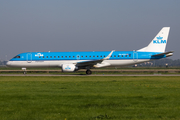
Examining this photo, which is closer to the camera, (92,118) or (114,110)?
(92,118)

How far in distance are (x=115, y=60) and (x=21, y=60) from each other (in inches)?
581

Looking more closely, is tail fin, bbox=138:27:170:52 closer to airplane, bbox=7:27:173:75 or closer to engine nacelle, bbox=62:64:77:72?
airplane, bbox=7:27:173:75

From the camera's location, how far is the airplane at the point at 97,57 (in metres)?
36.7

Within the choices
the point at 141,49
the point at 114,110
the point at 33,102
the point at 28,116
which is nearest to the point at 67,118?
the point at 28,116

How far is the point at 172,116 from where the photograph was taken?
29.4ft

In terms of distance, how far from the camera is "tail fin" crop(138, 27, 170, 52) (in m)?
37.9

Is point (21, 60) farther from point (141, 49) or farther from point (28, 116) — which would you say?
point (28, 116)

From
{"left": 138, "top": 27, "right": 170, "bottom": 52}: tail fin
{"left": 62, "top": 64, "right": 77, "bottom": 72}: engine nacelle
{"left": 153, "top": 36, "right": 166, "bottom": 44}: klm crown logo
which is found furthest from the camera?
{"left": 153, "top": 36, "right": 166, "bottom": 44}: klm crown logo

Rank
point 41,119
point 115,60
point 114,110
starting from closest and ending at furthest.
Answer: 1. point 41,119
2. point 114,110
3. point 115,60

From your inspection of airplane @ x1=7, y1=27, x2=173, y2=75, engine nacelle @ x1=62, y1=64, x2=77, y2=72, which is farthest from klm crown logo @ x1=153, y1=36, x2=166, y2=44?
engine nacelle @ x1=62, y1=64, x2=77, y2=72

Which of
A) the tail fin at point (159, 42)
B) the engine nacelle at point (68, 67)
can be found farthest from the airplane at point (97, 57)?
the engine nacelle at point (68, 67)

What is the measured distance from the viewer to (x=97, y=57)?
3719 cm

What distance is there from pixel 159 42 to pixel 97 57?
1017 cm

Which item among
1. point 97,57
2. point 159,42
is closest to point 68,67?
point 97,57
